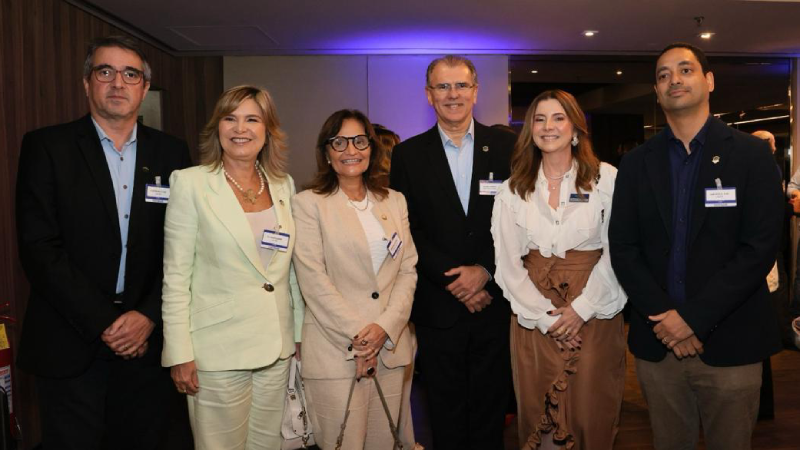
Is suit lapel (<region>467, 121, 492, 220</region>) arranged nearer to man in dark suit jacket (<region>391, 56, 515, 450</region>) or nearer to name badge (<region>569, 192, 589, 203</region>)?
man in dark suit jacket (<region>391, 56, 515, 450</region>)

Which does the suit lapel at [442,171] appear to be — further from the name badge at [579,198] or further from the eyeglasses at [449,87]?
the name badge at [579,198]

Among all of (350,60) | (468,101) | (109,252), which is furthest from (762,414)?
(350,60)

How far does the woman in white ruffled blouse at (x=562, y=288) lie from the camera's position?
2609mm

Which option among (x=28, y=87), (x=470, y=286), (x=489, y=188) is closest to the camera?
(x=470, y=286)

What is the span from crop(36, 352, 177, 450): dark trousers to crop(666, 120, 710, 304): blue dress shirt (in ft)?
7.15

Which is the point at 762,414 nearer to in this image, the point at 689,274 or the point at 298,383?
the point at 689,274

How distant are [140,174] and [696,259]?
7.53 ft

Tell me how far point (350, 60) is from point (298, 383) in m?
5.59

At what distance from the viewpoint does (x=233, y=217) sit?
247 cm

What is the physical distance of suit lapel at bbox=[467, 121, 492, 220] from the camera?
10.0 ft

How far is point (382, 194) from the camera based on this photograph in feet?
Result: 9.49

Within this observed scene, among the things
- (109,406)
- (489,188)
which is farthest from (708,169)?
(109,406)

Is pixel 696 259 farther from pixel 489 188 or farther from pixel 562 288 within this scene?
pixel 489 188

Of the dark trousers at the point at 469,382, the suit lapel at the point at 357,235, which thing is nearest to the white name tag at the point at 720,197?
the dark trousers at the point at 469,382
